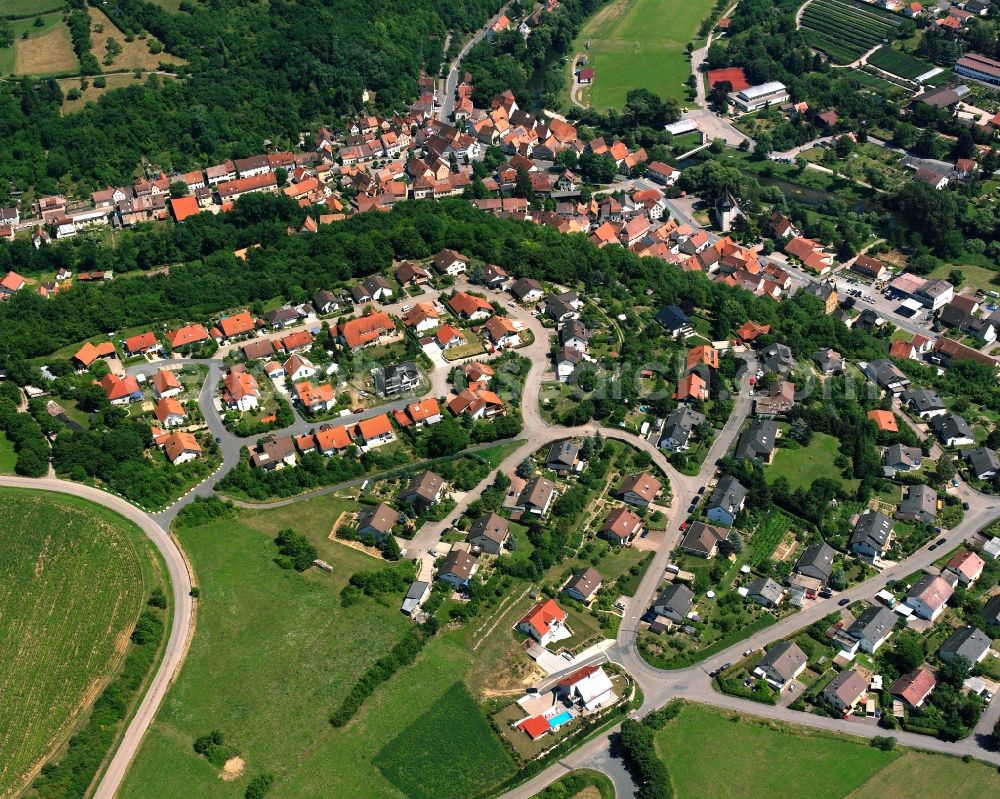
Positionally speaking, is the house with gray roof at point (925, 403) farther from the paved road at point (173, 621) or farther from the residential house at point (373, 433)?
the paved road at point (173, 621)

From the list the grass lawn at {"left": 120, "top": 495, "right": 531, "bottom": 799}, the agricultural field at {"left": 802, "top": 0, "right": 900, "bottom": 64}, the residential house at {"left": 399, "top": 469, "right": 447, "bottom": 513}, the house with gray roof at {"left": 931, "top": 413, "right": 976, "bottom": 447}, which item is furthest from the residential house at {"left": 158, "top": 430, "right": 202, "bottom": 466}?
the agricultural field at {"left": 802, "top": 0, "right": 900, "bottom": 64}

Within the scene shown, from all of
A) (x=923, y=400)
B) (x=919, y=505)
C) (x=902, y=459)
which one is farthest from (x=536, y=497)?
(x=923, y=400)

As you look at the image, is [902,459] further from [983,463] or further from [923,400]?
[923,400]

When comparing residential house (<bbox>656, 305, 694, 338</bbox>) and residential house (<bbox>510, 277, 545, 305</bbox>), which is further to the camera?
residential house (<bbox>510, 277, 545, 305</bbox>)

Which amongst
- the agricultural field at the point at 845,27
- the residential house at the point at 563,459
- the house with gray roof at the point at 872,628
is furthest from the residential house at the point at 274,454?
the agricultural field at the point at 845,27

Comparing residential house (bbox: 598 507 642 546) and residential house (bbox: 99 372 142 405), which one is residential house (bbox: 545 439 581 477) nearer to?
residential house (bbox: 598 507 642 546)
